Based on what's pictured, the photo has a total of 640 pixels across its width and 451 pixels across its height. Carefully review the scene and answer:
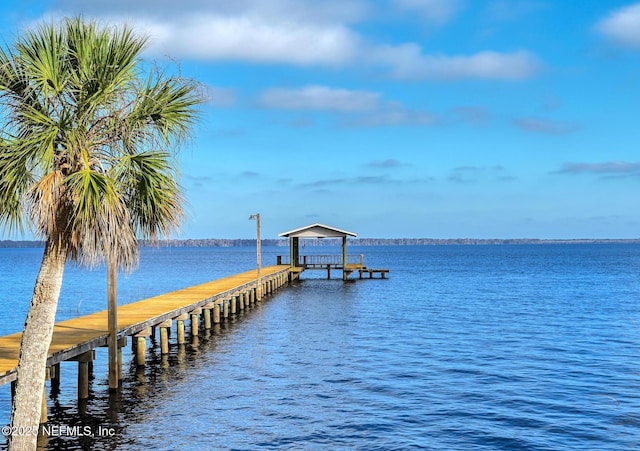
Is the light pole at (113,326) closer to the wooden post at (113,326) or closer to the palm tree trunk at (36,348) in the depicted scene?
the wooden post at (113,326)

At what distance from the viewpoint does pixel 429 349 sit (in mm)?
24766

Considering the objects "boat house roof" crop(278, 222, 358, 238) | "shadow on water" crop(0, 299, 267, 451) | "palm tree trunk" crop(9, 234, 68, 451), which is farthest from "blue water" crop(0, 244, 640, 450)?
"boat house roof" crop(278, 222, 358, 238)

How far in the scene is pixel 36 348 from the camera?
9.06 m

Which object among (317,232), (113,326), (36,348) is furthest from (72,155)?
(317,232)

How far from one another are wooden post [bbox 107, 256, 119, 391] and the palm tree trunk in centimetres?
605

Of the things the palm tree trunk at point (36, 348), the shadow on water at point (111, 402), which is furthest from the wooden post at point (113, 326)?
the palm tree trunk at point (36, 348)

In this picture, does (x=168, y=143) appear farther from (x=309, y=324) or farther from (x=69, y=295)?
(x=69, y=295)

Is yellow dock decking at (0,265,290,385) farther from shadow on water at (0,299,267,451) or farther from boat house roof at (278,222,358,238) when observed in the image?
boat house roof at (278,222,358,238)

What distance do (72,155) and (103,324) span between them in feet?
37.7

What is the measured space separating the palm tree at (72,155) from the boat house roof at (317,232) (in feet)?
142

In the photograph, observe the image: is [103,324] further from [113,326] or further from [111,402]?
[111,402]

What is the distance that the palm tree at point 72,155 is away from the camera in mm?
8844

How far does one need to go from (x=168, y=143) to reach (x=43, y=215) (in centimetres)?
217

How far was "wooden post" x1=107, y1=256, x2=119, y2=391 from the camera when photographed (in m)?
15.9
